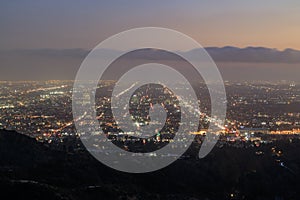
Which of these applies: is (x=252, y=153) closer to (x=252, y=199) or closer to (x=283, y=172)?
(x=283, y=172)

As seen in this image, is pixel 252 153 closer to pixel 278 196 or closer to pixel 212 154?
pixel 212 154

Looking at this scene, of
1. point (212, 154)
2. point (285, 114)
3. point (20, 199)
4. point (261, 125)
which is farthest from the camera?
point (285, 114)

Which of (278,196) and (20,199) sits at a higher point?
(20,199)

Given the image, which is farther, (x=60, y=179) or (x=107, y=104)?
(x=107, y=104)

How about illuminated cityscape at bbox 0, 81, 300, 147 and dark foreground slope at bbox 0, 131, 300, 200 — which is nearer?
dark foreground slope at bbox 0, 131, 300, 200

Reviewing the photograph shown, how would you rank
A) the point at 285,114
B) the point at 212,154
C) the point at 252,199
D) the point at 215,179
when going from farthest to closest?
1. the point at 285,114
2. the point at 212,154
3. the point at 215,179
4. the point at 252,199

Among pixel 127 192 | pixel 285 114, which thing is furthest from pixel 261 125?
pixel 127 192

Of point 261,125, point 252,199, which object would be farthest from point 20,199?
point 261,125

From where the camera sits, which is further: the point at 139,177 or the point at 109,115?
the point at 109,115
